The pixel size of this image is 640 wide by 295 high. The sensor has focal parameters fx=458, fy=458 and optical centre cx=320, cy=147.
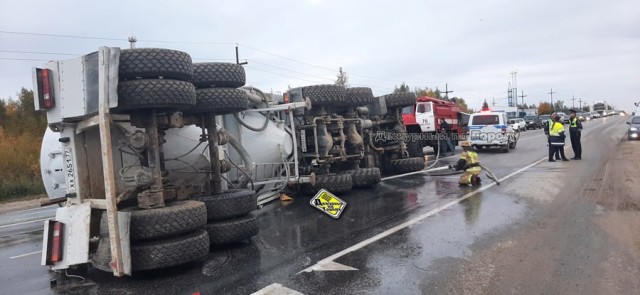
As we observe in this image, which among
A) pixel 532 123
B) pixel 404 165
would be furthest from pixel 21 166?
pixel 532 123

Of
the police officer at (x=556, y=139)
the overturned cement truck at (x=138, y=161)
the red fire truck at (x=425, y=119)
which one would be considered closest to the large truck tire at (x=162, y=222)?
the overturned cement truck at (x=138, y=161)

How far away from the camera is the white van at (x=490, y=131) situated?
19.9 meters

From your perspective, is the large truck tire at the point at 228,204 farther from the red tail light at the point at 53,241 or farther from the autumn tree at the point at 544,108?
the autumn tree at the point at 544,108

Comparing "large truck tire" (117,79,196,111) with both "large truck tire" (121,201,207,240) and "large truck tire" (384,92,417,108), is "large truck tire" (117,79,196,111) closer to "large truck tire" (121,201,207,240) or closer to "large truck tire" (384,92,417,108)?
"large truck tire" (121,201,207,240)

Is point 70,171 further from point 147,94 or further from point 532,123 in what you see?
point 532,123

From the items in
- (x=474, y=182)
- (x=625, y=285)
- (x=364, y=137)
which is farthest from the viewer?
(x=364, y=137)

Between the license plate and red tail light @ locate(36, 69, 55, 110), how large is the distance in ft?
1.72

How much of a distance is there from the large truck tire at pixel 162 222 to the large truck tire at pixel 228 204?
0.68 m

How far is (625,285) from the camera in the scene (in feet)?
12.7

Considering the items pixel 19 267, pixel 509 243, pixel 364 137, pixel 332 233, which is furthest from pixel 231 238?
pixel 364 137

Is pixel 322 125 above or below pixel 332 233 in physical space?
above

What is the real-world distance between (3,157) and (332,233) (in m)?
19.7

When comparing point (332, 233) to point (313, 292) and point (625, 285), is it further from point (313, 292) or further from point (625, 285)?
point (625, 285)

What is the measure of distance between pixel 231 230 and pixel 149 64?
2164 mm
